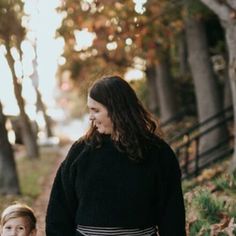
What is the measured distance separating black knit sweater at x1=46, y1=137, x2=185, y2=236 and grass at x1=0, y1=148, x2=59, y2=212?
693 cm

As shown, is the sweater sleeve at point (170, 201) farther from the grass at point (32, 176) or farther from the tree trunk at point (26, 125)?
the tree trunk at point (26, 125)

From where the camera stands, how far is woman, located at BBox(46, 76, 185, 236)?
131 inches

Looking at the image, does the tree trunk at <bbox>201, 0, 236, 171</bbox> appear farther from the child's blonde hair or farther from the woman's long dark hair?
the woman's long dark hair

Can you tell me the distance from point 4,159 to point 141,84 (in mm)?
15772

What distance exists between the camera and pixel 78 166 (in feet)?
11.2

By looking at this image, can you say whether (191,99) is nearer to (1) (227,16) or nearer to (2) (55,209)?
(1) (227,16)

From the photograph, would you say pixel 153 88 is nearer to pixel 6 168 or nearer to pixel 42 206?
pixel 6 168

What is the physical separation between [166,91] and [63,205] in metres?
17.3

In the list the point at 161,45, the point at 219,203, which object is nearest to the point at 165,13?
the point at 161,45

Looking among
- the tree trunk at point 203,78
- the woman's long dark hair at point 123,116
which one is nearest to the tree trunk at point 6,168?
the tree trunk at point 203,78

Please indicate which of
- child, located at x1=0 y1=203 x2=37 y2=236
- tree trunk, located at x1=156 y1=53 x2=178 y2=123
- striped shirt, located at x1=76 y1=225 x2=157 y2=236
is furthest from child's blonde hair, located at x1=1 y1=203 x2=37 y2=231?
tree trunk, located at x1=156 y1=53 x2=178 y2=123

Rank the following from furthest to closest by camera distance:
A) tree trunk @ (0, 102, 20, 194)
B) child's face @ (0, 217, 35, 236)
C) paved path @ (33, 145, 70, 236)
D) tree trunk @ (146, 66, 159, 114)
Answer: tree trunk @ (146, 66, 159, 114)
tree trunk @ (0, 102, 20, 194)
paved path @ (33, 145, 70, 236)
child's face @ (0, 217, 35, 236)

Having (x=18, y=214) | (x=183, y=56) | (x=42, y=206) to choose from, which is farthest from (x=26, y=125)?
(x=18, y=214)

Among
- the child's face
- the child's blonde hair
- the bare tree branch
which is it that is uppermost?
the bare tree branch
